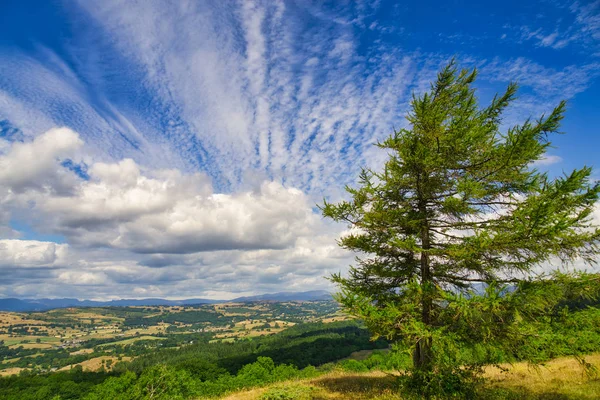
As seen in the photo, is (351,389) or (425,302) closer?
(425,302)

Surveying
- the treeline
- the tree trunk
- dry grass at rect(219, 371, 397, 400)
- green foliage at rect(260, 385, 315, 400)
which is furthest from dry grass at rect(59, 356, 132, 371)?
the tree trunk

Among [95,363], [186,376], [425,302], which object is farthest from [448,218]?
[95,363]

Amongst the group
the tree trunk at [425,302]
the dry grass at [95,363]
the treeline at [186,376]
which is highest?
the tree trunk at [425,302]

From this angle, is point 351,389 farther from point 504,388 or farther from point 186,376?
point 186,376

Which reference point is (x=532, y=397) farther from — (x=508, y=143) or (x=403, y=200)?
(x=508, y=143)

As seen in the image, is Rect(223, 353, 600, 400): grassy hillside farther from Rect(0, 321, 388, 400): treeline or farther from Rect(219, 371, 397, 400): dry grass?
Rect(0, 321, 388, 400): treeline

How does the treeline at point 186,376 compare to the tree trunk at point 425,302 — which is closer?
the tree trunk at point 425,302

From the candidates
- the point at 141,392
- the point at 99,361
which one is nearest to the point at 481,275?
the point at 141,392

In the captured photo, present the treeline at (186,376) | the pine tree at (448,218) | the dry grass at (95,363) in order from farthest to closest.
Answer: the dry grass at (95,363) < the treeline at (186,376) < the pine tree at (448,218)

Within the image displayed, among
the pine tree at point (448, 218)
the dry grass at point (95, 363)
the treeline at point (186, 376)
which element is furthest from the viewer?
the dry grass at point (95, 363)

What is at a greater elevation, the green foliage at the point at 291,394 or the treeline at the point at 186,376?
the green foliage at the point at 291,394

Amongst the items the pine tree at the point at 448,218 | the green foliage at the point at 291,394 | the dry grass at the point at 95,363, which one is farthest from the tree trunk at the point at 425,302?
the dry grass at the point at 95,363

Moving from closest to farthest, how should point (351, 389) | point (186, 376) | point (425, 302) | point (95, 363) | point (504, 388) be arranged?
1. point (425, 302)
2. point (504, 388)
3. point (351, 389)
4. point (186, 376)
5. point (95, 363)

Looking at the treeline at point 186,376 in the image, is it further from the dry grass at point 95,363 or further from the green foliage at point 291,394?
the dry grass at point 95,363
